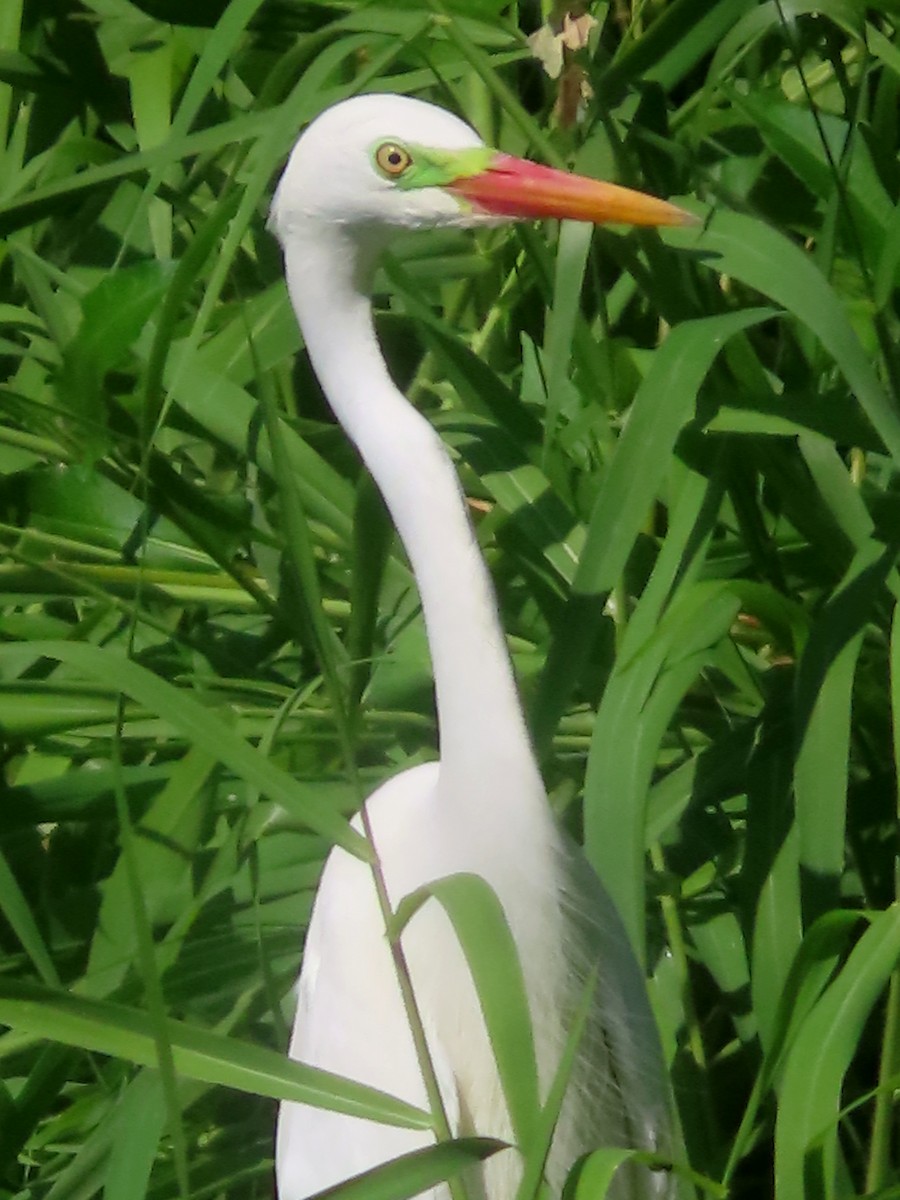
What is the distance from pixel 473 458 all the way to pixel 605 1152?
1.91 ft

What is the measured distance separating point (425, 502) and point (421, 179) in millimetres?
172

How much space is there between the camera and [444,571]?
886 millimetres

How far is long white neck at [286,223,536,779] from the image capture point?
887 mm

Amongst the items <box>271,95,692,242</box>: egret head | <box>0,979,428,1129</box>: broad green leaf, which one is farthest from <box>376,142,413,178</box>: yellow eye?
<box>0,979,428,1129</box>: broad green leaf

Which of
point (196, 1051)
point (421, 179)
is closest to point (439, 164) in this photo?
point (421, 179)

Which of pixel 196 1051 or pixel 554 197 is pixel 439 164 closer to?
pixel 554 197

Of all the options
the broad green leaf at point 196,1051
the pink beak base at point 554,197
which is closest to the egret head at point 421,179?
the pink beak base at point 554,197

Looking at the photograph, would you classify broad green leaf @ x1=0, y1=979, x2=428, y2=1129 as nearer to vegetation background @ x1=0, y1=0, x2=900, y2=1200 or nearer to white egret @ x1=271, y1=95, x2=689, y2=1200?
vegetation background @ x1=0, y1=0, x2=900, y2=1200

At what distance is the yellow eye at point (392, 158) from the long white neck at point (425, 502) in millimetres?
43

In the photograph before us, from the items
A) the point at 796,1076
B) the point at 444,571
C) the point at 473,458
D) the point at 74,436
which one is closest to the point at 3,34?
the point at 74,436

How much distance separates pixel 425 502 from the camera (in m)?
0.89

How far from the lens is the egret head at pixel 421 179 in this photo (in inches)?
34.8

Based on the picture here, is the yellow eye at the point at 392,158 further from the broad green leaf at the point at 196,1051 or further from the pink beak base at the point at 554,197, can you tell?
the broad green leaf at the point at 196,1051

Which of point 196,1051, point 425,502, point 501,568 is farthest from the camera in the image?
point 501,568
